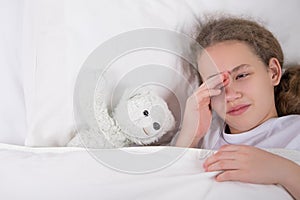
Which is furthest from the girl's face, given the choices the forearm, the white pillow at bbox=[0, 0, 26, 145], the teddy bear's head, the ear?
the white pillow at bbox=[0, 0, 26, 145]

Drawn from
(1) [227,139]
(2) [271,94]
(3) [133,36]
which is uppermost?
(3) [133,36]

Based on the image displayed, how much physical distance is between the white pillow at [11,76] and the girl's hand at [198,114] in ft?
1.23

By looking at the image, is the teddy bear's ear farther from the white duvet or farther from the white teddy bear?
the white duvet

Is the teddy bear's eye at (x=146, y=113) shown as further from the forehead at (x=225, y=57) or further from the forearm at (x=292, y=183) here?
the forearm at (x=292, y=183)

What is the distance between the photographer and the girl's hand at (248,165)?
2.67ft

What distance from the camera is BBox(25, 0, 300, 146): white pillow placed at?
105 centimetres

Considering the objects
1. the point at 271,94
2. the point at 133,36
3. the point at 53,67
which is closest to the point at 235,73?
the point at 271,94

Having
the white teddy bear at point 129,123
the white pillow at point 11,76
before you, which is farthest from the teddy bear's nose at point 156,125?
the white pillow at point 11,76

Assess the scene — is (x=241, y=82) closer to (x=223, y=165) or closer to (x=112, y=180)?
(x=223, y=165)

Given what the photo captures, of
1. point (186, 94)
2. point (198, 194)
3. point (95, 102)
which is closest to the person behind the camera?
point (198, 194)

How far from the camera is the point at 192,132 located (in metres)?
1.09

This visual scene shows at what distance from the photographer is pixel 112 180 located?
822 millimetres

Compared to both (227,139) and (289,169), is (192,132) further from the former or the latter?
(289,169)

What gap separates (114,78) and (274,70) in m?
0.36
